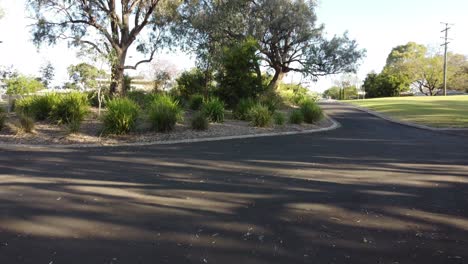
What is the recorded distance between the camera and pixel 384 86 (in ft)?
235

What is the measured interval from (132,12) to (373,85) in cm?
6061

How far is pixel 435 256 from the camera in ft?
12.5

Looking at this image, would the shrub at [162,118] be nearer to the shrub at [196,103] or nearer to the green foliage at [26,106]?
the green foliage at [26,106]

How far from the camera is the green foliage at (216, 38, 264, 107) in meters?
18.8

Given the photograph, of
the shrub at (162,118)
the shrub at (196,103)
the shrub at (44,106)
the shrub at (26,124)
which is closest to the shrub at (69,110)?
the shrub at (44,106)

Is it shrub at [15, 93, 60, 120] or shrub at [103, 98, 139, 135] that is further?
shrub at [15, 93, 60, 120]

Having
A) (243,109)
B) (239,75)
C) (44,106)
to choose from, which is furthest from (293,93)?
(44,106)

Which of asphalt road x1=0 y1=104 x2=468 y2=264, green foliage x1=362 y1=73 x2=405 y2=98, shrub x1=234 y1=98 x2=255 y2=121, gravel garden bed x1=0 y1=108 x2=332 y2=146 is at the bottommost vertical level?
asphalt road x1=0 y1=104 x2=468 y2=264

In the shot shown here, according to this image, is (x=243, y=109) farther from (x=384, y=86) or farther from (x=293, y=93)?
(x=384, y=86)

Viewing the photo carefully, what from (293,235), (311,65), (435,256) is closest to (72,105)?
(293,235)

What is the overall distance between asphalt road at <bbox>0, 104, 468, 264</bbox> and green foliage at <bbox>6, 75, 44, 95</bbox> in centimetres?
1347

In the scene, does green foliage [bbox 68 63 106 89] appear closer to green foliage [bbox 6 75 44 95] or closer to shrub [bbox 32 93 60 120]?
shrub [bbox 32 93 60 120]

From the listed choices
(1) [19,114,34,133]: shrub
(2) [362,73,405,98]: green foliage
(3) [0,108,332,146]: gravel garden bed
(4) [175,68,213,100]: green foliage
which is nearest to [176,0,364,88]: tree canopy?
(4) [175,68,213,100]: green foliage

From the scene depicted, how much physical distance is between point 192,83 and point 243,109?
7502 millimetres
